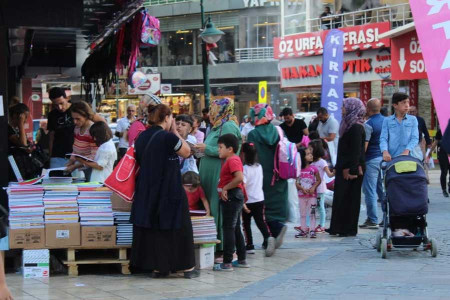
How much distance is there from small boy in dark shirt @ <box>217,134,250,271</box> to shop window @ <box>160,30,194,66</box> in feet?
156

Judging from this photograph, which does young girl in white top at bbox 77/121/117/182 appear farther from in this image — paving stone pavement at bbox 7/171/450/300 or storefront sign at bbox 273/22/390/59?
storefront sign at bbox 273/22/390/59

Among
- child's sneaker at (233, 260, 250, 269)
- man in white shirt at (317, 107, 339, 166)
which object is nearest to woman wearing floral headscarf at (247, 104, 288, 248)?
child's sneaker at (233, 260, 250, 269)

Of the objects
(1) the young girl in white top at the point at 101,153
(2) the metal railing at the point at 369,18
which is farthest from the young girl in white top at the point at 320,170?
(2) the metal railing at the point at 369,18

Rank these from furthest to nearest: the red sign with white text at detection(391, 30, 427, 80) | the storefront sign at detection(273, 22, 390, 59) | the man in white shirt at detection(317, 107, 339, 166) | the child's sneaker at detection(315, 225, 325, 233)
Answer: the storefront sign at detection(273, 22, 390, 59), the red sign with white text at detection(391, 30, 427, 80), the man in white shirt at detection(317, 107, 339, 166), the child's sneaker at detection(315, 225, 325, 233)

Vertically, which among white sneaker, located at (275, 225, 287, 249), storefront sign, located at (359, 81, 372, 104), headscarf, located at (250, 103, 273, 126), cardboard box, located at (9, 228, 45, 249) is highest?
storefront sign, located at (359, 81, 372, 104)

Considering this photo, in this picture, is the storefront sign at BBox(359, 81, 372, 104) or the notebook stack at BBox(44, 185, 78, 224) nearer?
the notebook stack at BBox(44, 185, 78, 224)

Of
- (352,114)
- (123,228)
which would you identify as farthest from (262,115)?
(123,228)

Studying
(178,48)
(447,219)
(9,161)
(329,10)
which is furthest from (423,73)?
(178,48)

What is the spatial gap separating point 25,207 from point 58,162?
83.9 inches

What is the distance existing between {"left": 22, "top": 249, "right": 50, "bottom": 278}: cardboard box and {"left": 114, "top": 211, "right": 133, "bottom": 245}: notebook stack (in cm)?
75

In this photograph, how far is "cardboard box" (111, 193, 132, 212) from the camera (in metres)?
9.17

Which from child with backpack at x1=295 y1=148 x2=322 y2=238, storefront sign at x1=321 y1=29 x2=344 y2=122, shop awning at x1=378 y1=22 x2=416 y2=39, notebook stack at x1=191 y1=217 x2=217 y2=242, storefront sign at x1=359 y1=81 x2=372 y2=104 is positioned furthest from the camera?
storefront sign at x1=359 y1=81 x2=372 y2=104

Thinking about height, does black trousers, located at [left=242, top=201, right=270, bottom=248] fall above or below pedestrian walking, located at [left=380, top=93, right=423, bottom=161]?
below

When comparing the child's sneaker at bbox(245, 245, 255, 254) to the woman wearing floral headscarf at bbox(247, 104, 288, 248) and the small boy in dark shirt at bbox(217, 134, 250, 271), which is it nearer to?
the woman wearing floral headscarf at bbox(247, 104, 288, 248)
